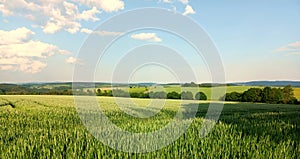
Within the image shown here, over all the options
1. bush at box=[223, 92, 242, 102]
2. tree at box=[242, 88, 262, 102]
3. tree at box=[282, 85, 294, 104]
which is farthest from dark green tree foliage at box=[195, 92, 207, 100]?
tree at box=[282, 85, 294, 104]

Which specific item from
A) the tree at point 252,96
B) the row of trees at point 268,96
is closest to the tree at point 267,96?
the row of trees at point 268,96

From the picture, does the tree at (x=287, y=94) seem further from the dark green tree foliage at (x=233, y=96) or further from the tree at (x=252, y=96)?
the dark green tree foliage at (x=233, y=96)

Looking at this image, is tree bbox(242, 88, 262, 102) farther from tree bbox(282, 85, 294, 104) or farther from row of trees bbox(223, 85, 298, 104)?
tree bbox(282, 85, 294, 104)

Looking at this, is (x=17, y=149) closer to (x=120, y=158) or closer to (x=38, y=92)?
(x=120, y=158)

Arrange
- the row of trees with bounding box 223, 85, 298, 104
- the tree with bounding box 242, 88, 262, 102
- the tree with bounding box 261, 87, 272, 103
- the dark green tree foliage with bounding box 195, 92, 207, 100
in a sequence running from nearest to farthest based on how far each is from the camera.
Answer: the dark green tree foliage with bounding box 195, 92, 207, 100, the row of trees with bounding box 223, 85, 298, 104, the tree with bounding box 261, 87, 272, 103, the tree with bounding box 242, 88, 262, 102

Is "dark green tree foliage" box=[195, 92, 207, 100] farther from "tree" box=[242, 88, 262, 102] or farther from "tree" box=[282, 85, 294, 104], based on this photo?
"tree" box=[282, 85, 294, 104]

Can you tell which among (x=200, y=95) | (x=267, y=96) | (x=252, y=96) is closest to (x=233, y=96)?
(x=252, y=96)

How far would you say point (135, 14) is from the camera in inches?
313

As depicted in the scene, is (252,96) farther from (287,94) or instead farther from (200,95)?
(200,95)

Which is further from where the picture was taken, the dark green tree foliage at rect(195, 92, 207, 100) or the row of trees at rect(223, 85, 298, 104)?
the row of trees at rect(223, 85, 298, 104)

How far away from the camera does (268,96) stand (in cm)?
2956

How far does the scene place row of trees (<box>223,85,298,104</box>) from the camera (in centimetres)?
2936

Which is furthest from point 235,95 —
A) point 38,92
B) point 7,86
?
point 7,86

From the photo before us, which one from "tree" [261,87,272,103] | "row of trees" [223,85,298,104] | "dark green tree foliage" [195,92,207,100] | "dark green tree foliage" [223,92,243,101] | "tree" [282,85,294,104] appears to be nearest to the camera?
"dark green tree foliage" [195,92,207,100]
